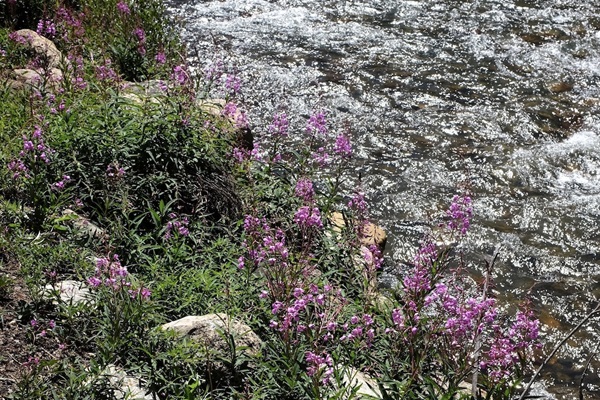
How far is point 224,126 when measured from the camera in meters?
7.05

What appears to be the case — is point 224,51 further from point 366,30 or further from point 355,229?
point 355,229

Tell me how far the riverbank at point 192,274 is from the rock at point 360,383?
2 cm

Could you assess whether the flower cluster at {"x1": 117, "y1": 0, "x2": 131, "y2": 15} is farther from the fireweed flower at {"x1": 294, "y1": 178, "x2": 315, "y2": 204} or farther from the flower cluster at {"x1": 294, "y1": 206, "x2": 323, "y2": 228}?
the flower cluster at {"x1": 294, "y1": 206, "x2": 323, "y2": 228}

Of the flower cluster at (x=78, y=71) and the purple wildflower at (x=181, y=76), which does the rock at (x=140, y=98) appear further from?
the flower cluster at (x=78, y=71)

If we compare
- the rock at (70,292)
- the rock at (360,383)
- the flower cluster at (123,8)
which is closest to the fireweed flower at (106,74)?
the flower cluster at (123,8)

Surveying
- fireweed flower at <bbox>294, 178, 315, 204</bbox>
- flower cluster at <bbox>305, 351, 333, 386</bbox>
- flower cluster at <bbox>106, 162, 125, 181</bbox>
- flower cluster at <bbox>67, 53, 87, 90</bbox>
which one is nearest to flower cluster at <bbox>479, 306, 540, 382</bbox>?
→ flower cluster at <bbox>305, 351, 333, 386</bbox>

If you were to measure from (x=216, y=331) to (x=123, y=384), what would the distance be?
0.67 m

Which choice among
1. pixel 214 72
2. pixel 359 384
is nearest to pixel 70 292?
pixel 359 384

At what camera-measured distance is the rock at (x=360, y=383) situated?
458 cm

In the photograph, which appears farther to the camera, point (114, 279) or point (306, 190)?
point (306, 190)

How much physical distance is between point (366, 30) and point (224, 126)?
210 inches

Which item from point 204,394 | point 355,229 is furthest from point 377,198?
point 204,394

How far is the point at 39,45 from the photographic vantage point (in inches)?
333

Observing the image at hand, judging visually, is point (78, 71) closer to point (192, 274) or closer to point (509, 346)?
point (192, 274)
